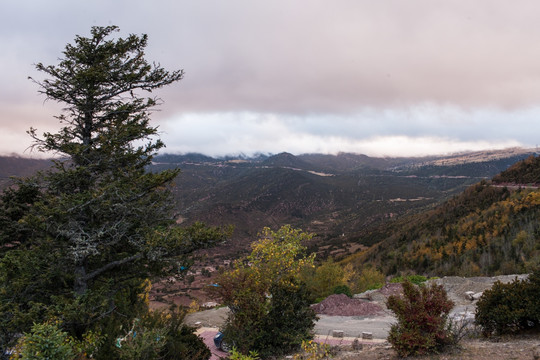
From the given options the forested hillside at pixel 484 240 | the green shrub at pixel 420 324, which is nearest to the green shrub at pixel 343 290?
the forested hillside at pixel 484 240

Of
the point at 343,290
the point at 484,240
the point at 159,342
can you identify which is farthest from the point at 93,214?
the point at 484,240

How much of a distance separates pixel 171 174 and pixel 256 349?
692 centimetres

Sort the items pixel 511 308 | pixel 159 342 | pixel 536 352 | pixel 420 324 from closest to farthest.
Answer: pixel 536 352
pixel 159 342
pixel 420 324
pixel 511 308

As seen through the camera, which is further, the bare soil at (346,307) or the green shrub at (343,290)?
the green shrub at (343,290)

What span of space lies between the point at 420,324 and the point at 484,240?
2217cm

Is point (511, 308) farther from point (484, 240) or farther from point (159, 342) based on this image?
point (484, 240)

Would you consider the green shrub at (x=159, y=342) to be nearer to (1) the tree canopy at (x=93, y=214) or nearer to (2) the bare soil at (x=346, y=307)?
(1) the tree canopy at (x=93, y=214)

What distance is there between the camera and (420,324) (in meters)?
6.31

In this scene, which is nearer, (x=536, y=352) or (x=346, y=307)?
(x=536, y=352)

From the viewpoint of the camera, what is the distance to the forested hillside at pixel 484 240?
65.0 ft

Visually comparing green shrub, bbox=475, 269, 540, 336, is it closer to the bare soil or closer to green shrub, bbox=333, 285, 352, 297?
the bare soil

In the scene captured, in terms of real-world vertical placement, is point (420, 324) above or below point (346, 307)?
above

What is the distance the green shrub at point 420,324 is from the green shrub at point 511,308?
5.02 feet

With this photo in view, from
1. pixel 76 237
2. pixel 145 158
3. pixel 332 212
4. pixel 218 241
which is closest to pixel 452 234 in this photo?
pixel 218 241
